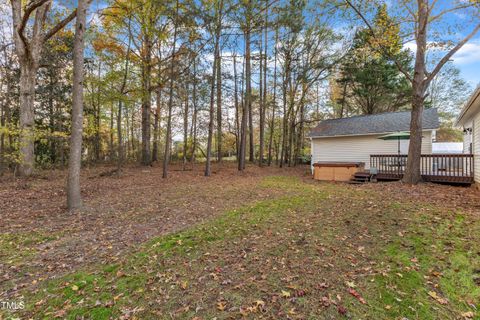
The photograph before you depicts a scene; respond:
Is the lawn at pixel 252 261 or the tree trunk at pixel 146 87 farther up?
the tree trunk at pixel 146 87

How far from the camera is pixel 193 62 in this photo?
37.6 ft

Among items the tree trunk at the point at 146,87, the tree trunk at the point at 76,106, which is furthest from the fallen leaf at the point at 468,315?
the tree trunk at the point at 146,87

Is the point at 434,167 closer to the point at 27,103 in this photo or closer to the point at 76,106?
the point at 76,106

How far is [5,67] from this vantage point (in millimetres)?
12562

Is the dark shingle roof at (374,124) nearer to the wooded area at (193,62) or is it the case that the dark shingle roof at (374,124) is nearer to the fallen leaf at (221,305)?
the wooded area at (193,62)

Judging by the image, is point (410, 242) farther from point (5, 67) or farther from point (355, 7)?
point (5, 67)

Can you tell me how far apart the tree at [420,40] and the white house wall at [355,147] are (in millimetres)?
4330

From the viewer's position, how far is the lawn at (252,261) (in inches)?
96.3

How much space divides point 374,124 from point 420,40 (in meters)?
6.13

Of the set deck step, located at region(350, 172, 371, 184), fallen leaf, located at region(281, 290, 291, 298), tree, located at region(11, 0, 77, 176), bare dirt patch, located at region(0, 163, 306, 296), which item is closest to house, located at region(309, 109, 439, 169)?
deck step, located at region(350, 172, 371, 184)

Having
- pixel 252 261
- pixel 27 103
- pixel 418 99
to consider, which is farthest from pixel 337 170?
pixel 27 103

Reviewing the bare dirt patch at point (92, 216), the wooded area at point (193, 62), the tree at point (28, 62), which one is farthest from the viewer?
the tree at point (28, 62)

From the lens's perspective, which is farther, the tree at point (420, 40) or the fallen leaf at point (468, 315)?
the tree at point (420, 40)

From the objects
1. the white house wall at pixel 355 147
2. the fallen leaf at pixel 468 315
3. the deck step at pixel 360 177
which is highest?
the white house wall at pixel 355 147
